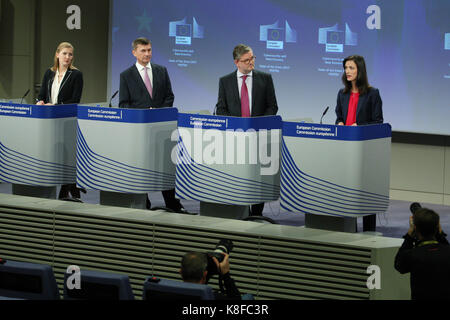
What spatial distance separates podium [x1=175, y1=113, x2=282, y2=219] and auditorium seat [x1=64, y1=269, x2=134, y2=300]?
2161mm

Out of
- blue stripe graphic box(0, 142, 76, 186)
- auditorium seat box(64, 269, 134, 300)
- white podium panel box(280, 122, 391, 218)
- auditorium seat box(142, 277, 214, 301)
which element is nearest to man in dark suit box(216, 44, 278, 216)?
white podium panel box(280, 122, 391, 218)

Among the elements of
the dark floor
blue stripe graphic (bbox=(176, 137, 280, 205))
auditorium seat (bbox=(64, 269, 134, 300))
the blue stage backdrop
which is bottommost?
the dark floor

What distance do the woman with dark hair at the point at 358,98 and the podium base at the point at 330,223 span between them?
2.46ft

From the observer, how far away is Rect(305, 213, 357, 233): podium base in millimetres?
6629

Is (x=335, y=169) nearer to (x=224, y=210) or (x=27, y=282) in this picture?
(x=224, y=210)

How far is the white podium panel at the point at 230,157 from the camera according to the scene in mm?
6773

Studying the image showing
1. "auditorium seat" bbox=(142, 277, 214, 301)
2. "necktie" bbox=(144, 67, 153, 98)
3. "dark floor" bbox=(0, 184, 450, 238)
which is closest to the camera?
"auditorium seat" bbox=(142, 277, 214, 301)

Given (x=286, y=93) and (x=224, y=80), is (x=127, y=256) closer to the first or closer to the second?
(x=224, y=80)

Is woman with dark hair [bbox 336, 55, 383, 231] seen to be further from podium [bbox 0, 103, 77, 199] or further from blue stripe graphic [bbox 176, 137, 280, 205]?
podium [bbox 0, 103, 77, 199]

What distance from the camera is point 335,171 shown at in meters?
6.39

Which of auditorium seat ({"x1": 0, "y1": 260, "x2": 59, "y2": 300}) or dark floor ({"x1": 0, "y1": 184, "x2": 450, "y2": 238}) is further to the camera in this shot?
dark floor ({"x1": 0, "y1": 184, "x2": 450, "y2": 238})

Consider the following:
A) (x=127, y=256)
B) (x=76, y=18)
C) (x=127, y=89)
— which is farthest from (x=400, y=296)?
(x=76, y=18)

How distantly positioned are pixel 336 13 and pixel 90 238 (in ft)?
16.2

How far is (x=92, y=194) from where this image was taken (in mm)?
10750
